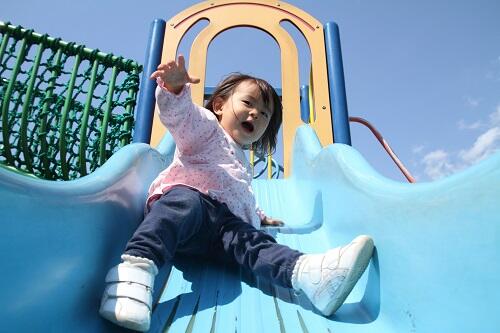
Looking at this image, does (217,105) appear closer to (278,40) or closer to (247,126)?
(247,126)

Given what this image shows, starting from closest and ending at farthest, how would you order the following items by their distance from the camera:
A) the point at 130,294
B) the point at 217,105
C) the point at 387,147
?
the point at 130,294
the point at 217,105
the point at 387,147

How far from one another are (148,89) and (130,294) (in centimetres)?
133

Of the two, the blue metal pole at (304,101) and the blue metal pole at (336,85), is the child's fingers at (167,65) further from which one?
the blue metal pole at (304,101)

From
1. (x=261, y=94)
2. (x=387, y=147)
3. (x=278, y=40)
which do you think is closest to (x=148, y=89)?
(x=261, y=94)

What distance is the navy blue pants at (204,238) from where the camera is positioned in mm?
819

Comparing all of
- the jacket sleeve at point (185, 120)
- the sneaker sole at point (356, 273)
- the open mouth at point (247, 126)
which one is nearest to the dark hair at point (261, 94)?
the open mouth at point (247, 126)

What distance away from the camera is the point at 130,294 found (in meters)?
0.68

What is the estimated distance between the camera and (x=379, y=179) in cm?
86

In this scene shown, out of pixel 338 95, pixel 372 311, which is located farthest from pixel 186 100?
pixel 338 95

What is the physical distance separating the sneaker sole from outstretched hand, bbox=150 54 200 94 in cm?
53

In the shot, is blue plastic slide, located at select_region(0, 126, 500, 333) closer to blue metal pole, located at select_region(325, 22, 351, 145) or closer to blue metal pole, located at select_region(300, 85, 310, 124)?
blue metal pole, located at select_region(325, 22, 351, 145)

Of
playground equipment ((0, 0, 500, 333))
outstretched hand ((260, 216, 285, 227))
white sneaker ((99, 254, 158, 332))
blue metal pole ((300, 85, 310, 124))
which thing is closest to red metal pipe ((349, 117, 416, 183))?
blue metal pole ((300, 85, 310, 124))

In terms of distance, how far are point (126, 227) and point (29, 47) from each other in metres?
1.55

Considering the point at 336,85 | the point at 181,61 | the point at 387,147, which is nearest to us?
the point at 181,61
